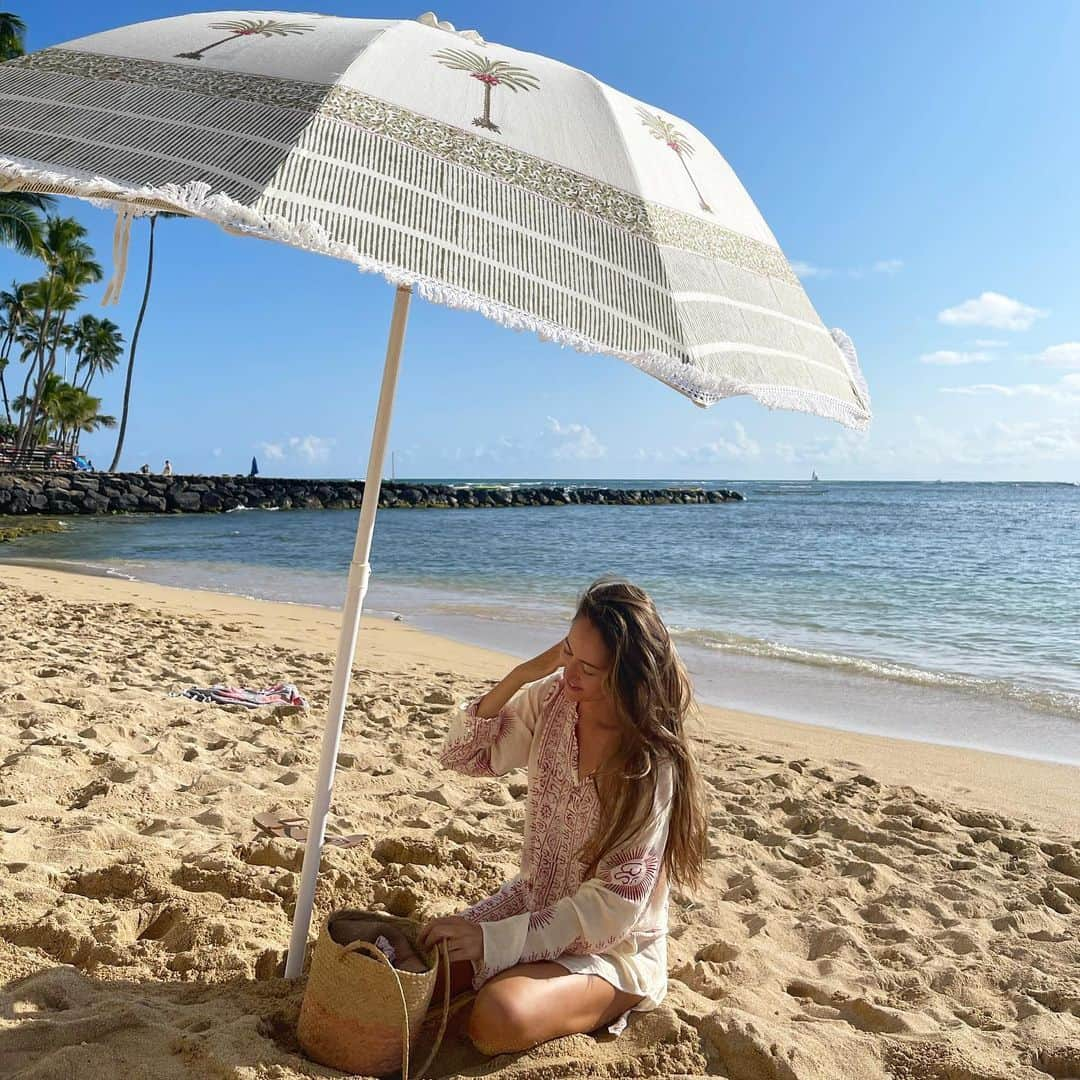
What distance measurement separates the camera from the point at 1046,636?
402 inches

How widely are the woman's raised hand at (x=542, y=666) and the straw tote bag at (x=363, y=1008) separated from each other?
0.64 metres

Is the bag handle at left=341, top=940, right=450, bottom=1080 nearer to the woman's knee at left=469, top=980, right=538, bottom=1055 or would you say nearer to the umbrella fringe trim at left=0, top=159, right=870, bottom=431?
the woman's knee at left=469, top=980, right=538, bottom=1055

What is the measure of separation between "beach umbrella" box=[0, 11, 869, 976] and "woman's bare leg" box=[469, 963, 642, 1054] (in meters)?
0.82

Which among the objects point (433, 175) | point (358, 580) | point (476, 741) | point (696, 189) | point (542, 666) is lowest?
point (476, 741)

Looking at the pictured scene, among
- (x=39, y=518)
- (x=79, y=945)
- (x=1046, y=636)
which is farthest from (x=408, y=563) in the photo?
(x=79, y=945)

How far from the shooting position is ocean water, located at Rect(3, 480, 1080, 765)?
7379 millimetres

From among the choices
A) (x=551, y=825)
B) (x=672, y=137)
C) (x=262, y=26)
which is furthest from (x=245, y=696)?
(x=672, y=137)

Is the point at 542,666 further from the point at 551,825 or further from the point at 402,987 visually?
the point at 402,987

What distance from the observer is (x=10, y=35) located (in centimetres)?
2247

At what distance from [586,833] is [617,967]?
0.32m

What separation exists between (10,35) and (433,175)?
27089mm

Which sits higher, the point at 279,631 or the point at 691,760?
the point at 691,760

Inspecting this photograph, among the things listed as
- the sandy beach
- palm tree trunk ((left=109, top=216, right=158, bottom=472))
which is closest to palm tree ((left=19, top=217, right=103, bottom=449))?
palm tree trunk ((left=109, top=216, right=158, bottom=472))

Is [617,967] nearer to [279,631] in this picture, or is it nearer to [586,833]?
[586,833]
